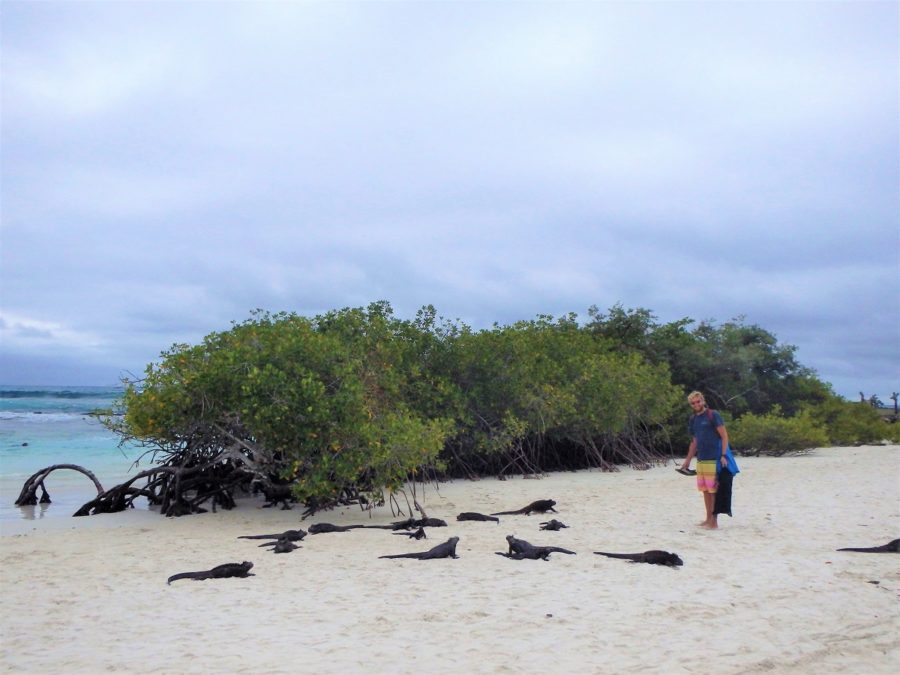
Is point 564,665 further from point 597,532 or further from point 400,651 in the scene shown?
point 597,532

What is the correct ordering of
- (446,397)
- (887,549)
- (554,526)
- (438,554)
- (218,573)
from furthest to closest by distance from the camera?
(446,397) < (554,526) < (438,554) < (887,549) < (218,573)

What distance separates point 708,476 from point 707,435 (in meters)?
0.44

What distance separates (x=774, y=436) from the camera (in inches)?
735

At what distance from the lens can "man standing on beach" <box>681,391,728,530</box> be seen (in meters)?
7.86

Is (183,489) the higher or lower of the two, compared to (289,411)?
lower

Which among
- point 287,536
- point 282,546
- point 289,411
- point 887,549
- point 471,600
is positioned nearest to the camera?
point 471,600

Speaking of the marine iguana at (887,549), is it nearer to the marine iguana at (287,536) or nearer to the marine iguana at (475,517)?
the marine iguana at (475,517)

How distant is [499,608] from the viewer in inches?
199

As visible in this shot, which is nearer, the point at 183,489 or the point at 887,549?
the point at 887,549

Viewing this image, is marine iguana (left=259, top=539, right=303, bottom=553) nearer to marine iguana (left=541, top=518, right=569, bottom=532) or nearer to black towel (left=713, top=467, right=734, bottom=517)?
marine iguana (left=541, top=518, right=569, bottom=532)

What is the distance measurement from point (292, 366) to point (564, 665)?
6.08m

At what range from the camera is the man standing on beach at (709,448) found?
7863 millimetres

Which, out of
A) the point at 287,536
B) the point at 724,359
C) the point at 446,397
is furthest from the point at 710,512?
the point at 724,359

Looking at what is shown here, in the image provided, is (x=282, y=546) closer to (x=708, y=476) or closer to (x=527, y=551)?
(x=527, y=551)
